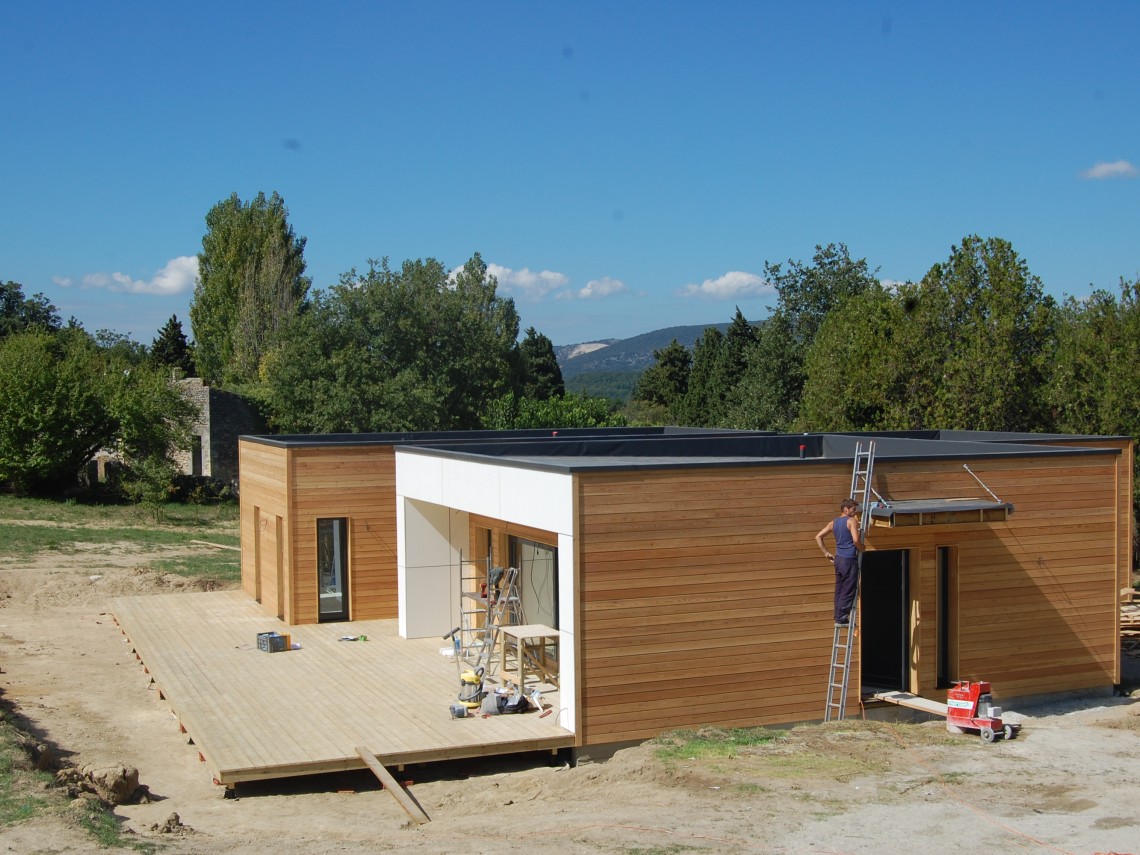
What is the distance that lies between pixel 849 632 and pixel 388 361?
1169 inches

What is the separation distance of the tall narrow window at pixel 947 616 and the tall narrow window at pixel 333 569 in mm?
9360

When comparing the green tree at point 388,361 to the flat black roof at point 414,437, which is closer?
the flat black roof at point 414,437

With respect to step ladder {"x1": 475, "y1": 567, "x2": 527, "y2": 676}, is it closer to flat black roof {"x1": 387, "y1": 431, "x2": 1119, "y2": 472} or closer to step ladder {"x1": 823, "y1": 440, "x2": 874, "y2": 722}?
flat black roof {"x1": 387, "y1": 431, "x2": 1119, "y2": 472}

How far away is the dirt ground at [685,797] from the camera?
850cm

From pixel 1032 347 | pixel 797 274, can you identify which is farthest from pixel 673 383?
pixel 1032 347

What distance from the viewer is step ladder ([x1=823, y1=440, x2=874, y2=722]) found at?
12.3 m

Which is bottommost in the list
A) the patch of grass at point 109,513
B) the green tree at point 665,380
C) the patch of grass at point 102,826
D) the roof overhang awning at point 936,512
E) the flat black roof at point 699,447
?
the patch of grass at point 102,826

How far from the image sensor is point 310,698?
13.4 m

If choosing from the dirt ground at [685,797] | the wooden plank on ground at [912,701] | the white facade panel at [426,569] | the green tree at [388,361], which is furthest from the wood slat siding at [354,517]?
the green tree at [388,361]

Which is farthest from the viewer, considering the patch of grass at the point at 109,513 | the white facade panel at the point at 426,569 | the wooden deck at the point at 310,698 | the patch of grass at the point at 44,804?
the patch of grass at the point at 109,513

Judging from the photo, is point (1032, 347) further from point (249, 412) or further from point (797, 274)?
point (249, 412)

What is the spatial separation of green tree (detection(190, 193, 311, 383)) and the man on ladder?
41.7 meters

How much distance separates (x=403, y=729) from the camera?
12.0 metres

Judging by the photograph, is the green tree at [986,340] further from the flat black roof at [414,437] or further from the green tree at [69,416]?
the green tree at [69,416]
